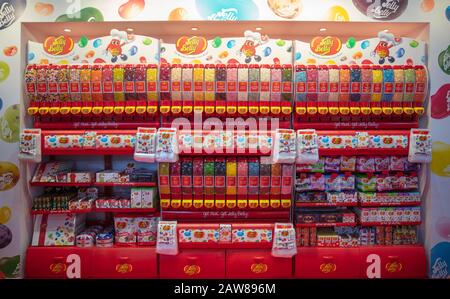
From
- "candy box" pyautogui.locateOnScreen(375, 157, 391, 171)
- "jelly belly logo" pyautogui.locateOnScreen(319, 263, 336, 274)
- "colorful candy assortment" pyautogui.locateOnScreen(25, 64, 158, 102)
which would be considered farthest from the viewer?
"candy box" pyautogui.locateOnScreen(375, 157, 391, 171)

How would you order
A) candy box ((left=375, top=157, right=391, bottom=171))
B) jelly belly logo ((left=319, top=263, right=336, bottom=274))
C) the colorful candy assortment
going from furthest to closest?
candy box ((left=375, top=157, right=391, bottom=171)) → jelly belly logo ((left=319, top=263, right=336, bottom=274)) → the colorful candy assortment

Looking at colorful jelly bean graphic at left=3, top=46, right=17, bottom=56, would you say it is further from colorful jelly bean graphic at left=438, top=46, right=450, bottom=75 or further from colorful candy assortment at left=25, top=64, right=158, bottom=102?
colorful jelly bean graphic at left=438, top=46, right=450, bottom=75

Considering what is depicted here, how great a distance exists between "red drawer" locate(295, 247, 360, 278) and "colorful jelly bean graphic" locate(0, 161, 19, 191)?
3.00 metres

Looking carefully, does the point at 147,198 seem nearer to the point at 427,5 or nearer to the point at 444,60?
the point at 444,60

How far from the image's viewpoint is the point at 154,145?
3535 millimetres

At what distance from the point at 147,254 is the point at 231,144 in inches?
55.8

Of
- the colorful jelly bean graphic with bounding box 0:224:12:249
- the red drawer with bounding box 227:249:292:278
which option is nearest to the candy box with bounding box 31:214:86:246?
the colorful jelly bean graphic with bounding box 0:224:12:249

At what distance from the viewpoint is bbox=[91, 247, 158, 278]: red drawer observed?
368 centimetres

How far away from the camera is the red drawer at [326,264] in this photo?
3.68 meters

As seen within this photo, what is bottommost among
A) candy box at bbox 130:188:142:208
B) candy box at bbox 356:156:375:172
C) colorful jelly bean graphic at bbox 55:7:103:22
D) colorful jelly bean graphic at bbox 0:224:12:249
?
colorful jelly bean graphic at bbox 0:224:12:249

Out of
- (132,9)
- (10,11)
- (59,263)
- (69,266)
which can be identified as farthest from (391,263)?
(10,11)

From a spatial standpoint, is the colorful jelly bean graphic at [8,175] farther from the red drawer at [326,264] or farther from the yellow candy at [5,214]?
the red drawer at [326,264]

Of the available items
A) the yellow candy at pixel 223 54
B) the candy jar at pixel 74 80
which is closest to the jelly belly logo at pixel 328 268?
the yellow candy at pixel 223 54

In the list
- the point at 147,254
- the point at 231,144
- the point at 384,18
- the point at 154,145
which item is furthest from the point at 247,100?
the point at 147,254
